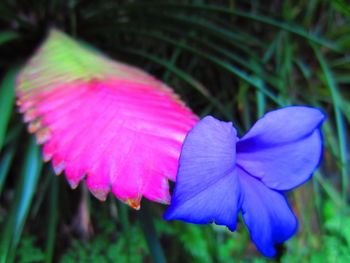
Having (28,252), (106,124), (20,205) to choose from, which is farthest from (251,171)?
(28,252)

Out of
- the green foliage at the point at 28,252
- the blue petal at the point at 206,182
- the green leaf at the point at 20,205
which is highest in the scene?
the blue petal at the point at 206,182

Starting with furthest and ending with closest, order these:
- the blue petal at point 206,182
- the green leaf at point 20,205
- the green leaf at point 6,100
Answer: the green leaf at point 6,100, the green leaf at point 20,205, the blue petal at point 206,182

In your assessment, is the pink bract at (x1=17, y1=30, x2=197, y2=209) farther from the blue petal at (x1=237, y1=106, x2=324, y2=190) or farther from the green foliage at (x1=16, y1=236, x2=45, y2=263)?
the green foliage at (x1=16, y1=236, x2=45, y2=263)

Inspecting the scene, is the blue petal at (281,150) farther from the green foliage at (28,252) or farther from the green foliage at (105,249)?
the green foliage at (28,252)

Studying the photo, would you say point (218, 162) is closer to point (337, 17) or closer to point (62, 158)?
point (62, 158)

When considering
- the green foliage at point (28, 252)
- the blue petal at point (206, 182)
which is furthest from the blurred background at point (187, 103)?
the blue petal at point (206, 182)

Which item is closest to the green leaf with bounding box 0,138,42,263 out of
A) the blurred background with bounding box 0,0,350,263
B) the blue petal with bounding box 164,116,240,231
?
the blurred background with bounding box 0,0,350,263

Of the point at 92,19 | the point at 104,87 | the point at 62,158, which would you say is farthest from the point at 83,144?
the point at 92,19
